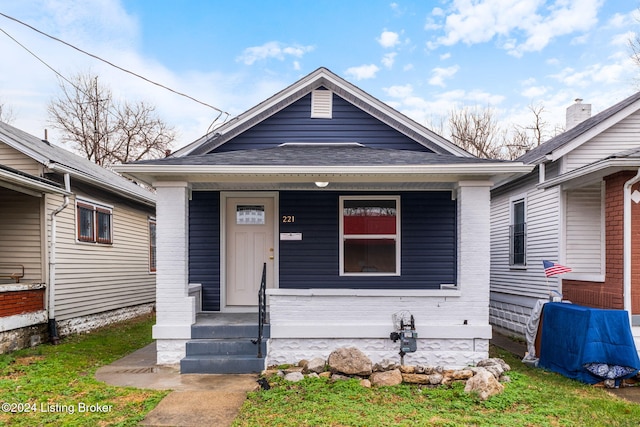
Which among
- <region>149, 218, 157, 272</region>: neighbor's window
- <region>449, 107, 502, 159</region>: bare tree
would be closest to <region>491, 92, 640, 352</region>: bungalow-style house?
<region>149, 218, 157, 272</region>: neighbor's window

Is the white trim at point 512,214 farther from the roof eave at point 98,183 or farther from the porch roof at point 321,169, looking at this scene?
the roof eave at point 98,183

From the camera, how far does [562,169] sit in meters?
8.02

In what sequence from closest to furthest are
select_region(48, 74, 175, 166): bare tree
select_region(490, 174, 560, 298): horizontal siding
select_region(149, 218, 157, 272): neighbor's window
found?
select_region(490, 174, 560, 298): horizontal siding
select_region(149, 218, 157, 272): neighbor's window
select_region(48, 74, 175, 166): bare tree

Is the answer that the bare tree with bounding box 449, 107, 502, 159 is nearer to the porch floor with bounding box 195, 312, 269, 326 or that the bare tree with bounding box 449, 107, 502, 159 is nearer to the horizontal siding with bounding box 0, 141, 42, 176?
the porch floor with bounding box 195, 312, 269, 326

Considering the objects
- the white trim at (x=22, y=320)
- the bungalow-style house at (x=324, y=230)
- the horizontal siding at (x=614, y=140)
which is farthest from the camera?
the horizontal siding at (x=614, y=140)

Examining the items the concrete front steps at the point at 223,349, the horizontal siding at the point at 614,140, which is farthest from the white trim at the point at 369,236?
the horizontal siding at the point at 614,140

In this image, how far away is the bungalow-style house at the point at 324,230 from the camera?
6.11 metres

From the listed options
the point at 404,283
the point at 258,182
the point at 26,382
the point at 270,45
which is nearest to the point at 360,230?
the point at 404,283

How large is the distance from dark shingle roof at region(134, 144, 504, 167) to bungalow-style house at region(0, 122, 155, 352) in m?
2.98

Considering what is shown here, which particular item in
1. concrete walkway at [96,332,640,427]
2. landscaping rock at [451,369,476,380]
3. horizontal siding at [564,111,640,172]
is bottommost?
concrete walkway at [96,332,640,427]

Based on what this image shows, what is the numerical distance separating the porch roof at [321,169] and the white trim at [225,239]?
1075mm

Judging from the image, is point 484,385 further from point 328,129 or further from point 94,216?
point 94,216

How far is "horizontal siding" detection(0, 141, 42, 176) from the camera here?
815cm

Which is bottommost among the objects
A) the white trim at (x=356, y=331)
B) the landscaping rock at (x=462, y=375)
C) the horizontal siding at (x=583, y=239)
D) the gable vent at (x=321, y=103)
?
the landscaping rock at (x=462, y=375)
